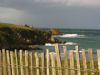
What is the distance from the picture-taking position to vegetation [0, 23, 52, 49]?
78.6 metres

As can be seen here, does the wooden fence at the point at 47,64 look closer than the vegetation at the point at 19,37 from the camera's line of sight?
Yes

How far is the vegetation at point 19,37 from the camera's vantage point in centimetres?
7862

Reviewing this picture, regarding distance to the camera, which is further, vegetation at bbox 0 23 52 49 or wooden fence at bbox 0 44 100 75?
vegetation at bbox 0 23 52 49

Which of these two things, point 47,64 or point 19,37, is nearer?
point 47,64

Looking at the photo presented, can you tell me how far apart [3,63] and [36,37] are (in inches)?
3142

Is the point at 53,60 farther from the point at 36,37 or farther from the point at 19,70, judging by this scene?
the point at 36,37

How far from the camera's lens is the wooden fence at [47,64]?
483 inches

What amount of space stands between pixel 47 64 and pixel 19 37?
73778 mm

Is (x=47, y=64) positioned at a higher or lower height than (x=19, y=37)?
higher

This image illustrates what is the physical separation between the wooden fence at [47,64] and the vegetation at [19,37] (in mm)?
57664

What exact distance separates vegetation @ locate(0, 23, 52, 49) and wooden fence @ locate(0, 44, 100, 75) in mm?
57664

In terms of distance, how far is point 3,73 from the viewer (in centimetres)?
1509

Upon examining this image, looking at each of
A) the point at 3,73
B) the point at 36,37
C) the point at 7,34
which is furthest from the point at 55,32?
the point at 3,73

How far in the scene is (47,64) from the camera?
1305 centimetres
